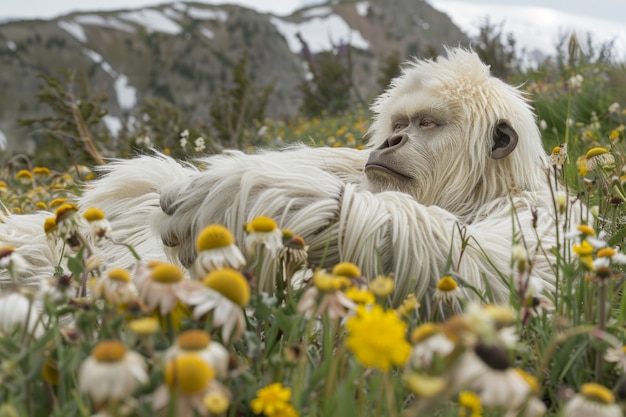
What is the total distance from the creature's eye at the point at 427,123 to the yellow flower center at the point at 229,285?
221 centimetres

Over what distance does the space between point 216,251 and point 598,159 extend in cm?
243

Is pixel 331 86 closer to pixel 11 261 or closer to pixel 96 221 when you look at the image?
pixel 96 221

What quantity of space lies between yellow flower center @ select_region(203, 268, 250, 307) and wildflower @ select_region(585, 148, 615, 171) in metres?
2.15

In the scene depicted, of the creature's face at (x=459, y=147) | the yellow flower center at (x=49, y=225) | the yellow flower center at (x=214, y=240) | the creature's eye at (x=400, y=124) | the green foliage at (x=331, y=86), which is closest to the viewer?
the yellow flower center at (x=214, y=240)

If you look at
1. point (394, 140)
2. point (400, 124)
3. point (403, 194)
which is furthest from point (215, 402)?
point (400, 124)

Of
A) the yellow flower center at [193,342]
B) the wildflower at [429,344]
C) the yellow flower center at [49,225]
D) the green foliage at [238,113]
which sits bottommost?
the green foliage at [238,113]

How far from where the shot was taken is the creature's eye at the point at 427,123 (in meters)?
3.39

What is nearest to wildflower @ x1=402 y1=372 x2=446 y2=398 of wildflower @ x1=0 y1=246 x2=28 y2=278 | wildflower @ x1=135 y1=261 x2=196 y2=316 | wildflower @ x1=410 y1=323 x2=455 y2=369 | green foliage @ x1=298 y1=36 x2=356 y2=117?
wildflower @ x1=410 y1=323 x2=455 y2=369

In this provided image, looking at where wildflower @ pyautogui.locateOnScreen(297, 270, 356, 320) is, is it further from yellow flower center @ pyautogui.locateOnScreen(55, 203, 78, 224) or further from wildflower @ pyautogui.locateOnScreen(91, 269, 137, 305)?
yellow flower center @ pyautogui.locateOnScreen(55, 203, 78, 224)

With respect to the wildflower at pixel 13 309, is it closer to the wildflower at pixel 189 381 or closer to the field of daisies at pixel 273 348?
the field of daisies at pixel 273 348

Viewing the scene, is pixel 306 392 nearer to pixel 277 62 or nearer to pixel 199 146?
pixel 199 146

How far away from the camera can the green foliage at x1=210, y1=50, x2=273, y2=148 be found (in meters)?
8.80

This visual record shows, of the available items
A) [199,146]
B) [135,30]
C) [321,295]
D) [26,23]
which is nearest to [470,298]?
[321,295]

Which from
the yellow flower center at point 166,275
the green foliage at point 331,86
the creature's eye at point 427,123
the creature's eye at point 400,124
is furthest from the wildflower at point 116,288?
the green foliage at point 331,86
